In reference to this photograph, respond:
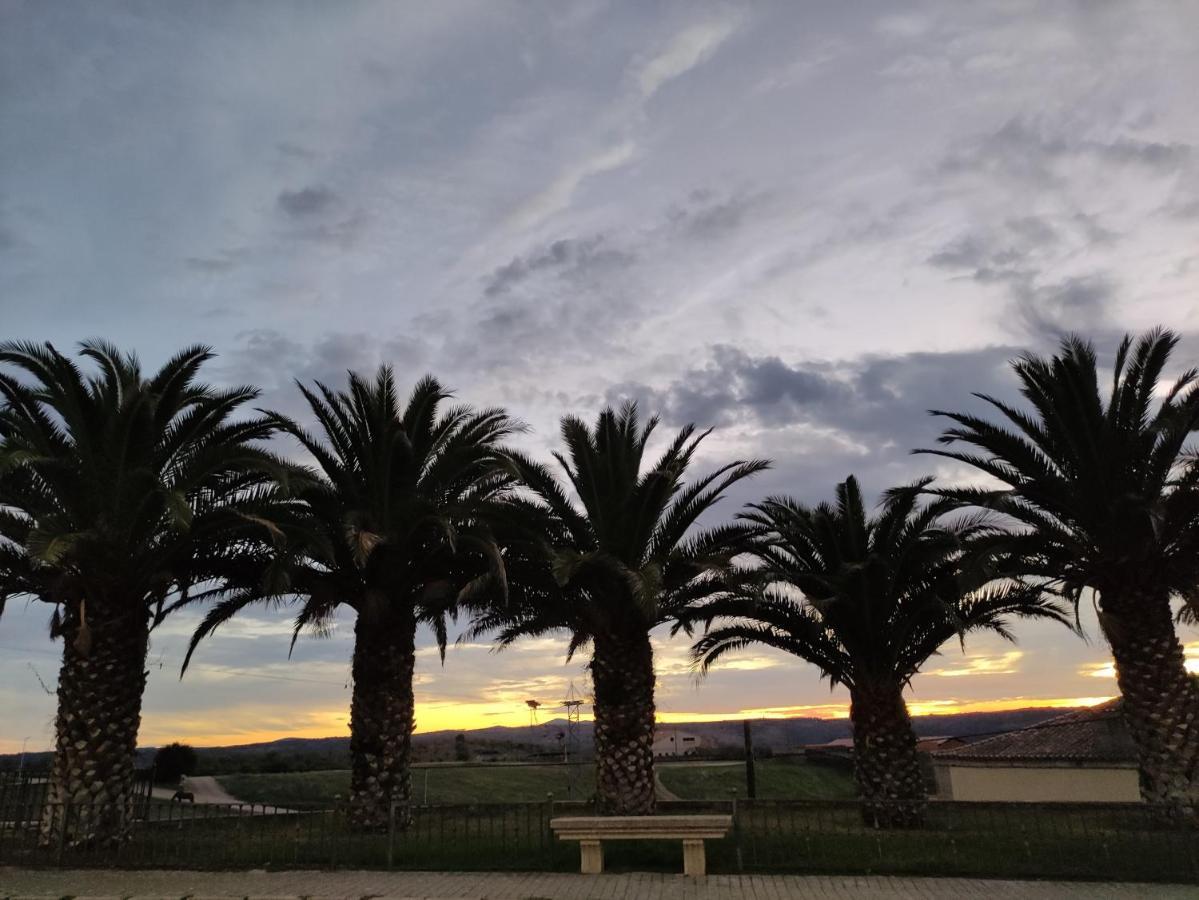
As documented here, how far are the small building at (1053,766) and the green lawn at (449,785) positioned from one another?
1306 centimetres

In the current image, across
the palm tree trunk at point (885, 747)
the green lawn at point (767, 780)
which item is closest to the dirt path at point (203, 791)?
the green lawn at point (767, 780)

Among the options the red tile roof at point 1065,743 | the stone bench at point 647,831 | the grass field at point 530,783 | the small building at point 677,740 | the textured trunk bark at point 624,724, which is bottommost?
the small building at point 677,740

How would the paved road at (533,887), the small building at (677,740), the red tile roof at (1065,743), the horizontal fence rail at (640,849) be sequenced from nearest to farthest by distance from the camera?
the paved road at (533,887) < the horizontal fence rail at (640,849) < the red tile roof at (1065,743) < the small building at (677,740)

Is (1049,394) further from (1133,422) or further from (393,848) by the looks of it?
(393,848)

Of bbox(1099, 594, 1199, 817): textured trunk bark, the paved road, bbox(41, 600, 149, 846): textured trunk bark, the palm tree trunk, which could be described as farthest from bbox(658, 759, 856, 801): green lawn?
the paved road

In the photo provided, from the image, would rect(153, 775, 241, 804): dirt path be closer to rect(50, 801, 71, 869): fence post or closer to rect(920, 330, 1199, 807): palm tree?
rect(50, 801, 71, 869): fence post

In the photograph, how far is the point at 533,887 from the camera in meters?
10.9

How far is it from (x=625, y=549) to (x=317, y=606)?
19.0ft

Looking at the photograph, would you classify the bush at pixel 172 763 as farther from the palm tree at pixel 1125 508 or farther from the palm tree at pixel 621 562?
the palm tree at pixel 1125 508

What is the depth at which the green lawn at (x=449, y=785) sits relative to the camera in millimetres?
29625

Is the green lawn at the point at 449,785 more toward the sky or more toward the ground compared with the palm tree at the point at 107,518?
more toward the ground

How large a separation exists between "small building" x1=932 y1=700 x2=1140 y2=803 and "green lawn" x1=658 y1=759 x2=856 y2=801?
584 centimetres

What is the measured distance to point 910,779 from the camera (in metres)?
17.3

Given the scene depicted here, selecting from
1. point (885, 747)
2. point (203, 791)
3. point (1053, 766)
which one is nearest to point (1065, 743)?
point (1053, 766)
